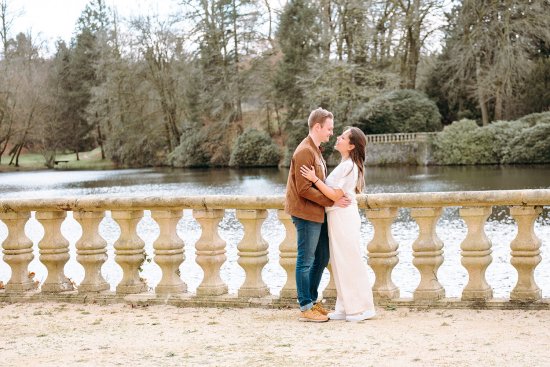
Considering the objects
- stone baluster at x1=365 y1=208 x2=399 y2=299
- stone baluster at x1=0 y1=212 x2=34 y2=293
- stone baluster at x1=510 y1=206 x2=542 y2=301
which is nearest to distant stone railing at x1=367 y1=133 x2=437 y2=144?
stone baluster at x1=0 y1=212 x2=34 y2=293

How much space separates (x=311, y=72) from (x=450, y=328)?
43.0 meters

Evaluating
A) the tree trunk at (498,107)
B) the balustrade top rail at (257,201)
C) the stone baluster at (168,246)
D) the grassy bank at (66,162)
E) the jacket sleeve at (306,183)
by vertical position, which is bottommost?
the grassy bank at (66,162)

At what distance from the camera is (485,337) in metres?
4.80

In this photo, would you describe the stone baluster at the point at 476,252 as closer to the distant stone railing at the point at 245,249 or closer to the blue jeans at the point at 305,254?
the distant stone railing at the point at 245,249

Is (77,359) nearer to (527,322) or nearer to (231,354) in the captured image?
(231,354)

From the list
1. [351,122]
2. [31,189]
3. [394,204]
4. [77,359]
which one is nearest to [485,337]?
[394,204]

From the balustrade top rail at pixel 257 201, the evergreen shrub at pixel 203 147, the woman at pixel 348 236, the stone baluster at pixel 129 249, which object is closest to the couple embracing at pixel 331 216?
the woman at pixel 348 236

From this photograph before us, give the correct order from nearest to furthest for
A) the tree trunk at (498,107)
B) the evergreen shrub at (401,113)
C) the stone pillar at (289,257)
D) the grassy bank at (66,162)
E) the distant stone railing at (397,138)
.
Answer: the stone pillar at (289,257), the tree trunk at (498,107), the evergreen shrub at (401,113), the distant stone railing at (397,138), the grassy bank at (66,162)

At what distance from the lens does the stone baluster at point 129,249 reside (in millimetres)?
6211

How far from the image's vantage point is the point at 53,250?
6.39 meters

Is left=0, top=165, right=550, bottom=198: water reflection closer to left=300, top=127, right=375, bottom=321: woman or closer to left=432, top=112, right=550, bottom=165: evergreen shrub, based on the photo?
left=432, top=112, right=550, bottom=165: evergreen shrub

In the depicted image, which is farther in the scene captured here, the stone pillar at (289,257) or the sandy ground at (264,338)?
the stone pillar at (289,257)

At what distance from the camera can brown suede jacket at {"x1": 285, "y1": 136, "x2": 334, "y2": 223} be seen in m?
5.41

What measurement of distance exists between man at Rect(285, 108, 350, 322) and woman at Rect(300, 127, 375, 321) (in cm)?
6
